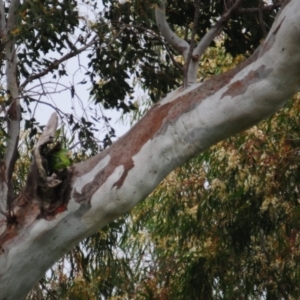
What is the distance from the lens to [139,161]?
419 cm

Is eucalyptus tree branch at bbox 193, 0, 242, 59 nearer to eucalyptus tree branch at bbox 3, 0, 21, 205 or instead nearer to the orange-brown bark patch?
the orange-brown bark patch

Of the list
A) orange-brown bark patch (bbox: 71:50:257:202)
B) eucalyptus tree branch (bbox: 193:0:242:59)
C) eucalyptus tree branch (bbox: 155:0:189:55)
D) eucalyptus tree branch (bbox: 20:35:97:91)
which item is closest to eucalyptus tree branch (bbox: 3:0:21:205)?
eucalyptus tree branch (bbox: 20:35:97:91)

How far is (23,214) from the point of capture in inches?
166

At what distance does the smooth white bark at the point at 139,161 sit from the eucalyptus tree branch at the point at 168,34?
739 millimetres

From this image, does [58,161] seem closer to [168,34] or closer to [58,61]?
[168,34]

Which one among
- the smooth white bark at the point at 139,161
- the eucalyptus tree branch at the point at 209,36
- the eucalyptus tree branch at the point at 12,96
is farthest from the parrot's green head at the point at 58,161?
the eucalyptus tree branch at the point at 209,36

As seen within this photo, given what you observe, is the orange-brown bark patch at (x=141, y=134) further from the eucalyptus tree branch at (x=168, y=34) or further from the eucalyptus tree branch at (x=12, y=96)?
the eucalyptus tree branch at (x=168, y=34)

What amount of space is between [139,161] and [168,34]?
1.18 meters

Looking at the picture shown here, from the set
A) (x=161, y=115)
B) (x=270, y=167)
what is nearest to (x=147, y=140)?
(x=161, y=115)

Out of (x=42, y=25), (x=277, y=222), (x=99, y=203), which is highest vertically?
(x=42, y=25)

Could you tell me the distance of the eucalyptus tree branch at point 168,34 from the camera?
498cm

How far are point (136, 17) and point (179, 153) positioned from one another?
5.90ft

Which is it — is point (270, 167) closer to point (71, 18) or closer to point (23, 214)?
point (71, 18)

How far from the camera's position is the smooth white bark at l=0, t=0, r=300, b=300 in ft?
13.5
